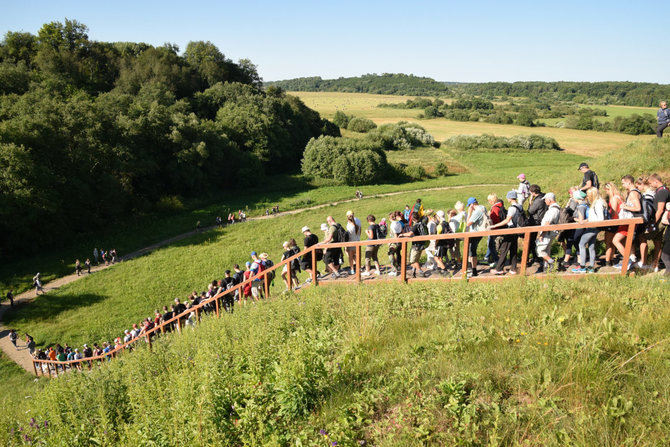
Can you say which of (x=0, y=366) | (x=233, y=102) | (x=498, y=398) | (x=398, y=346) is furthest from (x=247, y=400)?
(x=233, y=102)

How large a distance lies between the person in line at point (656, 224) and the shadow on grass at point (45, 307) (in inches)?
924

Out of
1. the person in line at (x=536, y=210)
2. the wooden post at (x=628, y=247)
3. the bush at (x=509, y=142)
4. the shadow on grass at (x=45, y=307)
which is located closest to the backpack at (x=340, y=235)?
the person in line at (x=536, y=210)

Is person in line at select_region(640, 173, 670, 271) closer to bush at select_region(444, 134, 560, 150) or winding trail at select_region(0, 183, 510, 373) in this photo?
winding trail at select_region(0, 183, 510, 373)

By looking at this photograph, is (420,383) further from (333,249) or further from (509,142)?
(509,142)

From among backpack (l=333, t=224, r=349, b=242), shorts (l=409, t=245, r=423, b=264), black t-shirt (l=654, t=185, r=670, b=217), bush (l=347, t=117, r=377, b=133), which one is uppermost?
bush (l=347, t=117, r=377, b=133)

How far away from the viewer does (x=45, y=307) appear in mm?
20500

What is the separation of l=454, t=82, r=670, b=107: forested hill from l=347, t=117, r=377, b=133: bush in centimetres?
6367

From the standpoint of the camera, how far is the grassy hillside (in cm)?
376

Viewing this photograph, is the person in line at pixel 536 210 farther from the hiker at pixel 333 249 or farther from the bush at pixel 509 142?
the bush at pixel 509 142

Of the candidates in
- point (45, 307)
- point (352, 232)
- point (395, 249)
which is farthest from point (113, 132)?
point (395, 249)

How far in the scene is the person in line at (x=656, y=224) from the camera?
24.1ft

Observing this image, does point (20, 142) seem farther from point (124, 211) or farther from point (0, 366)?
point (0, 366)

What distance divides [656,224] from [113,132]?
40.3m

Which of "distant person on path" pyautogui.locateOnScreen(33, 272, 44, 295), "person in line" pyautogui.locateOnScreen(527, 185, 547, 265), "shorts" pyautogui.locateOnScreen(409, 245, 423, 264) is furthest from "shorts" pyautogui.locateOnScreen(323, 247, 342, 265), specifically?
"distant person on path" pyautogui.locateOnScreen(33, 272, 44, 295)
